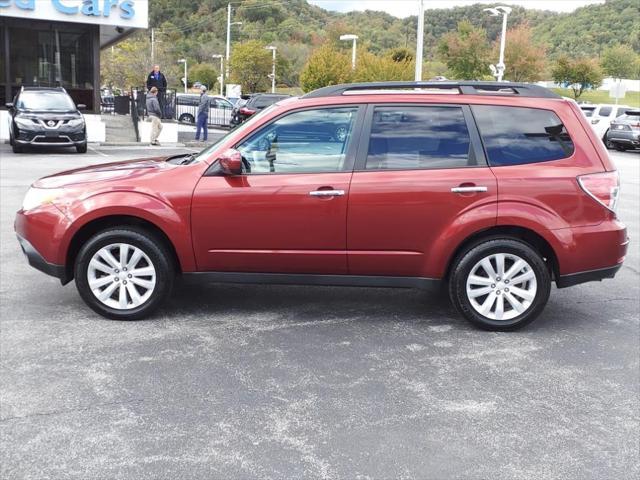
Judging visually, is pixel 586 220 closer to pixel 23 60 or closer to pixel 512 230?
pixel 512 230

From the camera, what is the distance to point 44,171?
14.1m

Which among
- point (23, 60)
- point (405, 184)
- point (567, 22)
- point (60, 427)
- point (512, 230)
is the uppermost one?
point (567, 22)

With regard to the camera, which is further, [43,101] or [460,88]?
[43,101]

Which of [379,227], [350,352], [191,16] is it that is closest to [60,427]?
[350,352]

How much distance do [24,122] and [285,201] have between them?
14561mm

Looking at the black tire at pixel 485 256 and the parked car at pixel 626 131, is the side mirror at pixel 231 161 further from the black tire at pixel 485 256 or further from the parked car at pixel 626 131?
the parked car at pixel 626 131

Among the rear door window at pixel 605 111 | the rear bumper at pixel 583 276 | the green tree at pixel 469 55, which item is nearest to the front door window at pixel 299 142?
the rear bumper at pixel 583 276

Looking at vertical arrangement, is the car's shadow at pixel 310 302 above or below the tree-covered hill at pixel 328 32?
below

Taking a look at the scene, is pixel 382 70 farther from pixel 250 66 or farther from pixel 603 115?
pixel 250 66

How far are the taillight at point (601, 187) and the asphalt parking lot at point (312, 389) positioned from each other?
101cm

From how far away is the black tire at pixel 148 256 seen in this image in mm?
5047

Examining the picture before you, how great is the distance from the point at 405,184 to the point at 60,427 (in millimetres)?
2768

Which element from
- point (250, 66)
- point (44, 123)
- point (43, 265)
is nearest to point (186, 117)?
point (44, 123)

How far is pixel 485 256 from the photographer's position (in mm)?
5008
